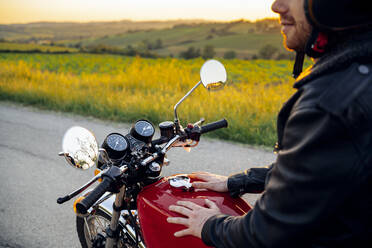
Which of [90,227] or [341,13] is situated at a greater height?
[341,13]

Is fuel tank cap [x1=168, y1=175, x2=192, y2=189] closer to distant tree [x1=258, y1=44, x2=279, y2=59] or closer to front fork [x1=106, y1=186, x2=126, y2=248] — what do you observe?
front fork [x1=106, y1=186, x2=126, y2=248]

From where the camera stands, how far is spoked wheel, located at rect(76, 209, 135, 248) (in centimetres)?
176

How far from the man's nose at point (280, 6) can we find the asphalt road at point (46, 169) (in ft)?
8.10

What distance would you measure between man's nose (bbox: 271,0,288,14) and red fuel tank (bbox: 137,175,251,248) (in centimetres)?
84

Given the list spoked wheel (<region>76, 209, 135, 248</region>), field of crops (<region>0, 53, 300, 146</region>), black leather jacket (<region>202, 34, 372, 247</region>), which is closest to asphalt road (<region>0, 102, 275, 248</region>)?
field of crops (<region>0, 53, 300, 146</region>)

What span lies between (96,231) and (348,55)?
1.93 m

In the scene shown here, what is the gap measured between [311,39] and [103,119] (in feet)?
17.3

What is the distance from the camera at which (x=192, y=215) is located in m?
1.21

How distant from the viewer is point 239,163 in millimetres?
3918

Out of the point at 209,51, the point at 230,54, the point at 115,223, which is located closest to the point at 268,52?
the point at 230,54

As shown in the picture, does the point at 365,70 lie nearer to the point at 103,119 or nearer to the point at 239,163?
the point at 239,163

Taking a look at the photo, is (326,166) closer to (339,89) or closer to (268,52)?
(339,89)

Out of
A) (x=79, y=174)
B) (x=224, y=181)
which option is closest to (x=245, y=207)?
(x=224, y=181)

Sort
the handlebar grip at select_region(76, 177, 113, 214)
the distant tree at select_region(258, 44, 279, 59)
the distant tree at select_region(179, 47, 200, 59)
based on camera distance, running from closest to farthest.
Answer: the handlebar grip at select_region(76, 177, 113, 214), the distant tree at select_region(258, 44, 279, 59), the distant tree at select_region(179, 47, 200, 59)
